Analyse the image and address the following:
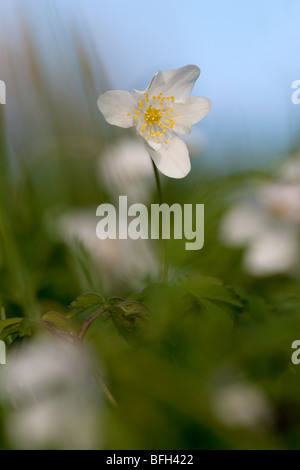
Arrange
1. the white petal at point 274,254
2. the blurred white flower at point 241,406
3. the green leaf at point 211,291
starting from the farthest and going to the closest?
the white petal at point 274,254, the green leaf at point 211,291, the blurred white flower at point 241,406

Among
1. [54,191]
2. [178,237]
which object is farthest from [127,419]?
[54,191]

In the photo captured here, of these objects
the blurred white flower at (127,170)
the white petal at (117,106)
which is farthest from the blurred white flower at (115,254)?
the white petal at (117,106)

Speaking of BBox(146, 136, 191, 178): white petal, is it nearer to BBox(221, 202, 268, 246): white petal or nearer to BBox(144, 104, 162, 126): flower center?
BBox(144, 104, 162, 126): flower center

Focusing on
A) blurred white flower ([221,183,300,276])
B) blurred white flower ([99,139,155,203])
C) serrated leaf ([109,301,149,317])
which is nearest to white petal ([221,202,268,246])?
blurred white flower ([221,183,300,276])

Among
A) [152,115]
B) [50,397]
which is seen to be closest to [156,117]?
[152,115]

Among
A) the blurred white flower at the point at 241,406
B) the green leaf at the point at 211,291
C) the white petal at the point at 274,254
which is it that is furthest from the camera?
the white petal at the point at 274,254

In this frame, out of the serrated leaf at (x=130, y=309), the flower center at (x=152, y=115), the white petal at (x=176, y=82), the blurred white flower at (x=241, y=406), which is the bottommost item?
the blurred white flower at (x=241, y=406)

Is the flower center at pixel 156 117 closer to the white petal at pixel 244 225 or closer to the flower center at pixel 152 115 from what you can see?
the flower center at pixel 152 115

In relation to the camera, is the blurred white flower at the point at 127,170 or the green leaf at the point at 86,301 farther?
the blurred white flower at the point at 127,170

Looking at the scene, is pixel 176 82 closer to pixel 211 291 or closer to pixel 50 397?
pixel 211 291
